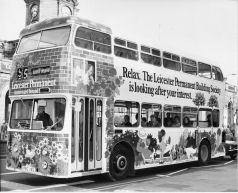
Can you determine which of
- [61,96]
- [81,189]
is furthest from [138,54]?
[81,189]

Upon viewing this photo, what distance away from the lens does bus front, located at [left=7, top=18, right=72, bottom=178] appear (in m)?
9.07

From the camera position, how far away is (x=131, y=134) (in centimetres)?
1086

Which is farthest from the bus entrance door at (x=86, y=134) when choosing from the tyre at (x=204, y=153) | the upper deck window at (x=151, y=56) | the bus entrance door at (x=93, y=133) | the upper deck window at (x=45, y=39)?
the tyre at (x=204, y=153)

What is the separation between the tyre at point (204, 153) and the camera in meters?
14.2

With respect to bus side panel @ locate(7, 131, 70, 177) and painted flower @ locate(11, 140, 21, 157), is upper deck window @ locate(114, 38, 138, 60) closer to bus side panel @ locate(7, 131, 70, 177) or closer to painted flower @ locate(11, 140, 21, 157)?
bus side panel @ locate(7, 131, 70, 177)

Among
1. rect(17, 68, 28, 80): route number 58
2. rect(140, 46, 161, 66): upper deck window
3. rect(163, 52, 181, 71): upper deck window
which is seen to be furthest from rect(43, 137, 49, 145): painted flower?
rect(163, 52, 181, 71): upper deck window

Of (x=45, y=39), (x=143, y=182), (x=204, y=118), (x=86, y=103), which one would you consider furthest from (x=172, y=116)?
(x=45, y=39)

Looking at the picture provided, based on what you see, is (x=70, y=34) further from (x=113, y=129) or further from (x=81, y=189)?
(x=81, y=189)

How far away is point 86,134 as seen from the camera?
9570mm

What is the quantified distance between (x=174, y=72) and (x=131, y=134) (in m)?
3.06

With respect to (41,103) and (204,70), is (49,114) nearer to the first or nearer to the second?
(41,103)

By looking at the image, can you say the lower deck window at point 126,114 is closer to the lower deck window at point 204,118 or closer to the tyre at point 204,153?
the lower deck window at point 204,118

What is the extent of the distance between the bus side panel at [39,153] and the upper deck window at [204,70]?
6883mm

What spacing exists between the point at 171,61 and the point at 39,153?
18.1ft
